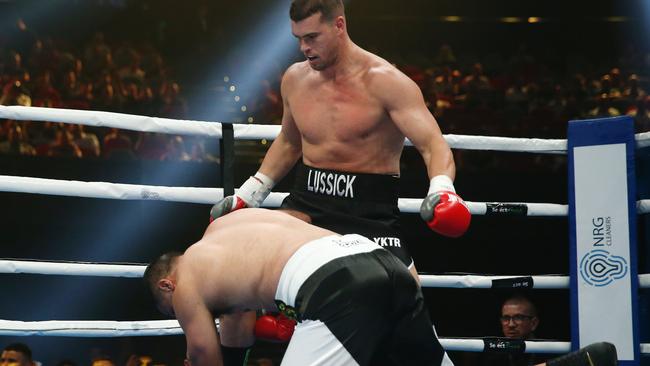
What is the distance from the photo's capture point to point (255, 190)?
3473 millimetres

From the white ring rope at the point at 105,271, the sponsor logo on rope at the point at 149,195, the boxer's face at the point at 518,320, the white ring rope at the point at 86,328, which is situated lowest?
the boxer's face at the point at 518,320

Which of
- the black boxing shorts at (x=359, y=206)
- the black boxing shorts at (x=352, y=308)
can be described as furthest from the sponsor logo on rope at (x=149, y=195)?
the black boxing shorts at (x=352, y=308)

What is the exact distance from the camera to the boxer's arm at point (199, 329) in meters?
2.50

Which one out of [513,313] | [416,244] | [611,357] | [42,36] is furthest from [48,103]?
[611,357]

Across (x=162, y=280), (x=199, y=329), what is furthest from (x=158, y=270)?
(x=199, y=329)

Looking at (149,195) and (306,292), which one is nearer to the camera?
(306,292)

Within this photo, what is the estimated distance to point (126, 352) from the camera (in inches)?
258

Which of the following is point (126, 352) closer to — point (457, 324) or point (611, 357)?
point (457, 324)

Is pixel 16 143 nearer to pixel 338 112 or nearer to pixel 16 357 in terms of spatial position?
pixel 16 357

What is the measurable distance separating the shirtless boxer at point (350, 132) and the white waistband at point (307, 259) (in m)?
0.61

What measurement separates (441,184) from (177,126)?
1233 millimetres

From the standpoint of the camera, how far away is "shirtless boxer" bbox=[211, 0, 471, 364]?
3.12m

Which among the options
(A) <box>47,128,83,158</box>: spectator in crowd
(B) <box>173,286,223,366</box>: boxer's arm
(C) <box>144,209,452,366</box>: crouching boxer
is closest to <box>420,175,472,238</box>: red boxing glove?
(C) <box>144,209,452,366</box>: crouching boxer

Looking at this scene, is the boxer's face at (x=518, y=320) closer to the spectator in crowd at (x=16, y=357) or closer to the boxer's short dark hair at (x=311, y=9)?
the boxer's short dark hair at (x=311, y=9)
